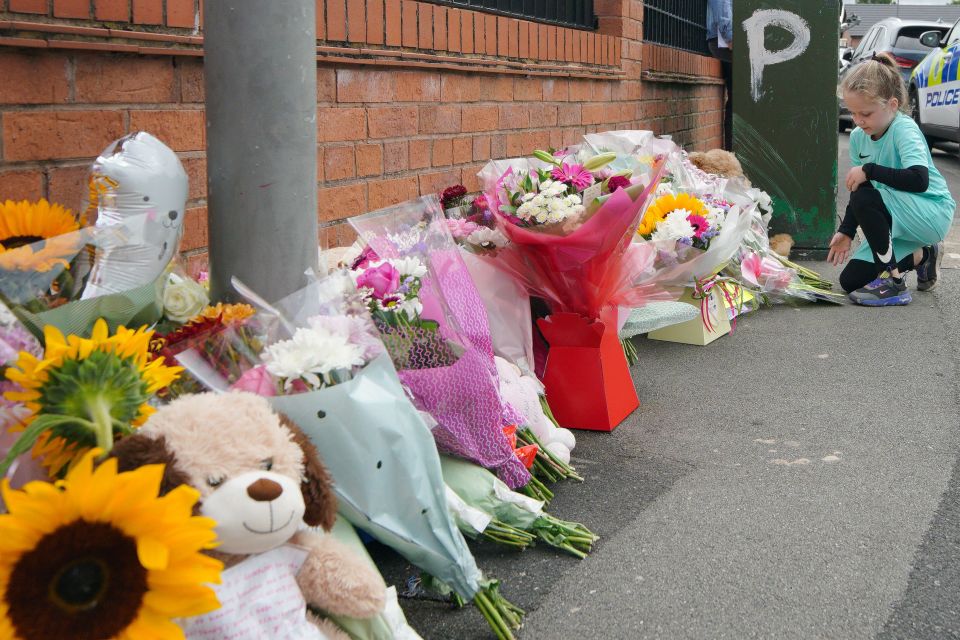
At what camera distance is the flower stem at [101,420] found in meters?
1.65

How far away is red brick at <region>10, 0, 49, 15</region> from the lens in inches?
100

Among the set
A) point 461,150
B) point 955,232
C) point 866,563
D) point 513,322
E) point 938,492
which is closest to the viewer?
point 866,563

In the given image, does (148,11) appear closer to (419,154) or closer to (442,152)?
(419,154)

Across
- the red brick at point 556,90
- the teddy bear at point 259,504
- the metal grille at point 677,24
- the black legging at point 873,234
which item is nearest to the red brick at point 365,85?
the red brick at point 556,90

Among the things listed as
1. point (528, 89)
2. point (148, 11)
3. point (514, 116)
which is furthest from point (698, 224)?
point (148, 11)

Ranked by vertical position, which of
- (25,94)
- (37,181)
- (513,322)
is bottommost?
(513,322)

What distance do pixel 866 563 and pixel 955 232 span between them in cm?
614

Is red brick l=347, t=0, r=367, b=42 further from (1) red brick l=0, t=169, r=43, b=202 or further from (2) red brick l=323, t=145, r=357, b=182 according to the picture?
(1) red brick l=0, t=169, r=43, b=202

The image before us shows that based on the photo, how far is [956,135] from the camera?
40.7ft

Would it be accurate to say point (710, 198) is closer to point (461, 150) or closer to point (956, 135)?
point (461, 150)

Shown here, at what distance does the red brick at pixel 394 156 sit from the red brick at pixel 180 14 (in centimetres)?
121

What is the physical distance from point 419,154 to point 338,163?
0.65 m

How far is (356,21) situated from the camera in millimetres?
3887

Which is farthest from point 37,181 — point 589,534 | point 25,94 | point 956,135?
point 956,135
